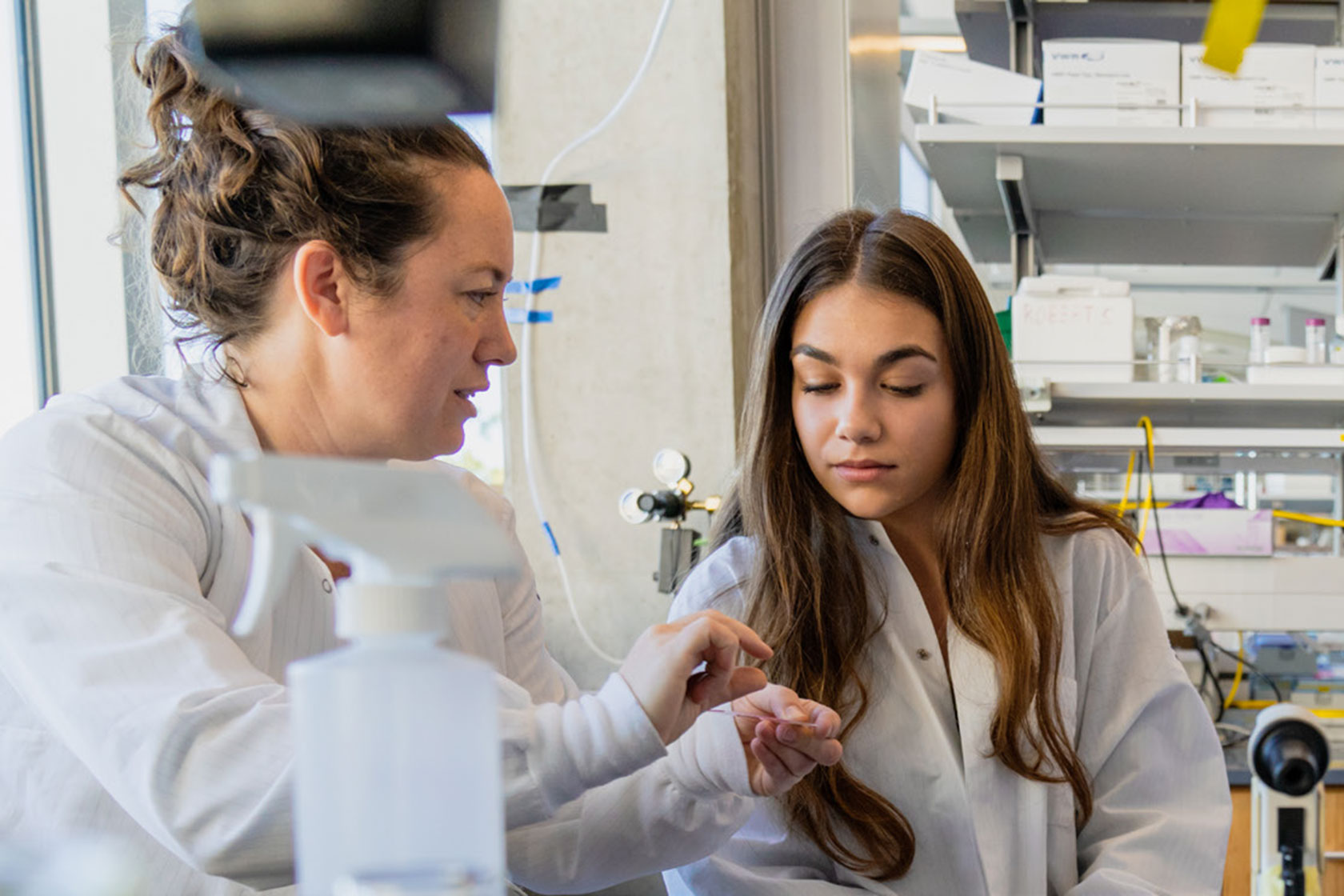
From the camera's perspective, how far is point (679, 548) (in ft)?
6.35

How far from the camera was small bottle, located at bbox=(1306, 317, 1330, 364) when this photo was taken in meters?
2.27

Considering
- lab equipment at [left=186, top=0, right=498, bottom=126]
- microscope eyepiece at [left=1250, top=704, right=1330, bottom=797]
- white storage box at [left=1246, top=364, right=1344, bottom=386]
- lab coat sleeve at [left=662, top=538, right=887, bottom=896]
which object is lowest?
lab coat sleeve at [left=662, top=538, right=887, bottom=896]

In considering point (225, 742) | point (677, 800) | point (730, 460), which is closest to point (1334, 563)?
point (730, 460)

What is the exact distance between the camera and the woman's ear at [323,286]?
874 millimetres

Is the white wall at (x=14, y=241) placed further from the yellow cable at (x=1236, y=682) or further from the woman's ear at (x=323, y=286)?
the yellow cable at (x=1236, y=682)

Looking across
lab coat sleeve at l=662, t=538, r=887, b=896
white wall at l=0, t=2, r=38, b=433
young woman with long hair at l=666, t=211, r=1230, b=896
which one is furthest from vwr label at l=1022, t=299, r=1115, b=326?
white wall at l=0, t=2, r=38, b=433

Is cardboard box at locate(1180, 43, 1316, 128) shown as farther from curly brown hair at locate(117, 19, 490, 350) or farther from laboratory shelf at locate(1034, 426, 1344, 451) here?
curly brown hair at locate(117, 19, 490, 350)

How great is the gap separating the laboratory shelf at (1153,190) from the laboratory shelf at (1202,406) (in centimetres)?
42

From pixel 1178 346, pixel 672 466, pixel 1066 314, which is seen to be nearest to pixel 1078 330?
pixel 1066 314

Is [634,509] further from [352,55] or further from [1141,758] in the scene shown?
[352,55]

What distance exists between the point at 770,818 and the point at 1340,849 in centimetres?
107

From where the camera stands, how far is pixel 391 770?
38 cm

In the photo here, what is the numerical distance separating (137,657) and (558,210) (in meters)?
1.51

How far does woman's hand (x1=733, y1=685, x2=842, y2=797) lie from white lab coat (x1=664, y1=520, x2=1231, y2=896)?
284 millimetres
